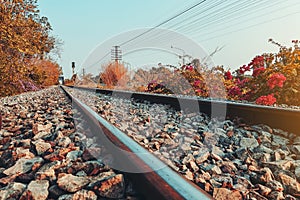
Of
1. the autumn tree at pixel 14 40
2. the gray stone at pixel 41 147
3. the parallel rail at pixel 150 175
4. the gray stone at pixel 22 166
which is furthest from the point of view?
the autumn tree at pixel 14 40

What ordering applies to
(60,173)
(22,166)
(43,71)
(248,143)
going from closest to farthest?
(60,173) → (22,166) → (248,143) → (43,71)

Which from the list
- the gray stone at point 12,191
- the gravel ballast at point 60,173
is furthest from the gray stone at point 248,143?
the gray stone at point 12,191

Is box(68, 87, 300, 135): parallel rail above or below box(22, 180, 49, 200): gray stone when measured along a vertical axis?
above

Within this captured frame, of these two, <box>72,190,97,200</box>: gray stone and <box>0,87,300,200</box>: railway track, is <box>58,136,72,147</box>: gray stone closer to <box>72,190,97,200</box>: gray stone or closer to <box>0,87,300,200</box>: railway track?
<box>0,87,300,200</box>: railway track

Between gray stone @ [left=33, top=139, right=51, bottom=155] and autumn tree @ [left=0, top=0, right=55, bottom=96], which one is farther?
autumn tree @ [left=0, top=0, right=55, bottom=96]

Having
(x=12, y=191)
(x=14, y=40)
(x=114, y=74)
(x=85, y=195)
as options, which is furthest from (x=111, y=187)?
(x=114, y=74)

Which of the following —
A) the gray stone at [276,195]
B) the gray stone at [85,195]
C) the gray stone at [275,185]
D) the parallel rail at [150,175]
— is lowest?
the gray stone at [276,195]

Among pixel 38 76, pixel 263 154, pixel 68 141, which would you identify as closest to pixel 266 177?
pixel 263 154

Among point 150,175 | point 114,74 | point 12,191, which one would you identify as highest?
point 114,74

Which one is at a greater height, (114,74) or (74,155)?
(114,74)

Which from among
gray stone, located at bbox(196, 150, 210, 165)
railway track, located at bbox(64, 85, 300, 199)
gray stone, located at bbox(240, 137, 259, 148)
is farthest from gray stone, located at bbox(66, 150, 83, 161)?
gray stone, located at bbox(240, 137, 259, 148)

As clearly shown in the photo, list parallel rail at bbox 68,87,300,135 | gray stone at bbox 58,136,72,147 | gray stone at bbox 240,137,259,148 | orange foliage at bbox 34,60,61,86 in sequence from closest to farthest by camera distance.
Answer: gray stone at bbox 58,136,72,147, gray stone at bbox 240,137,259,148, parallel rail at bbox 68,87,300,135, orange foliage at bbox 34,60,61,86

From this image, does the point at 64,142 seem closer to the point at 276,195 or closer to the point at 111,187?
the point at 111,187

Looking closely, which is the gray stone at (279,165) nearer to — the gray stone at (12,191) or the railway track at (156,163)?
the railway track at (156,163)
